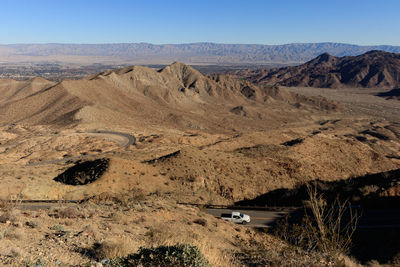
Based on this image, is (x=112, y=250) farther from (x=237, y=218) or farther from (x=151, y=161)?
(x=151, y=161)

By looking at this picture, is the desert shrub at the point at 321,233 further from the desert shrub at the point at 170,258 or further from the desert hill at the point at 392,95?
the desert hill at the point at 392,95

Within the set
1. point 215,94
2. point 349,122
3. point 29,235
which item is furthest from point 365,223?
point 215,94

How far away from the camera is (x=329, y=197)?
27219 mm

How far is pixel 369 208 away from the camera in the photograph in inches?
945

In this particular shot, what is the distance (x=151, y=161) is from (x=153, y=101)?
289 feet

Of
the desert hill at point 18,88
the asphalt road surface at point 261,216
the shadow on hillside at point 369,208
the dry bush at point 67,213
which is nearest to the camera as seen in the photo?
the dry bush at point 67,213

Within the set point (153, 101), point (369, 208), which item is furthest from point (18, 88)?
point (369, 208)

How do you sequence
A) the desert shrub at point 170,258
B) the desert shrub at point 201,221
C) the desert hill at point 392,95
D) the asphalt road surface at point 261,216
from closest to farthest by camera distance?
the desert shrub at point 170,258 → the desert shrub at point 201,221 → the asphalt road surface at point 261,216 → the desert hill at point 392,95

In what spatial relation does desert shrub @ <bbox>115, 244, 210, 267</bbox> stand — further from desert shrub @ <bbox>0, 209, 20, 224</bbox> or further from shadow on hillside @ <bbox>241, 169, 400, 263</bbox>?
shadow on hillside @ <bbox>241, 169, 400, 263</bbox>

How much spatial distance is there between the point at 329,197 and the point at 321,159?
17659 millimetres

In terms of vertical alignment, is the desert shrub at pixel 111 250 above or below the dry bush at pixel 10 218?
above

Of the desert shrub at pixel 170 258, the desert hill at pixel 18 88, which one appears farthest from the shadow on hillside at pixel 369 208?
the desert hill at pixel 18 88

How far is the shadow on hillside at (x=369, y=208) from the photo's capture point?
653 inches

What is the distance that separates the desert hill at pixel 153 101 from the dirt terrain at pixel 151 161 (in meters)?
0.67
